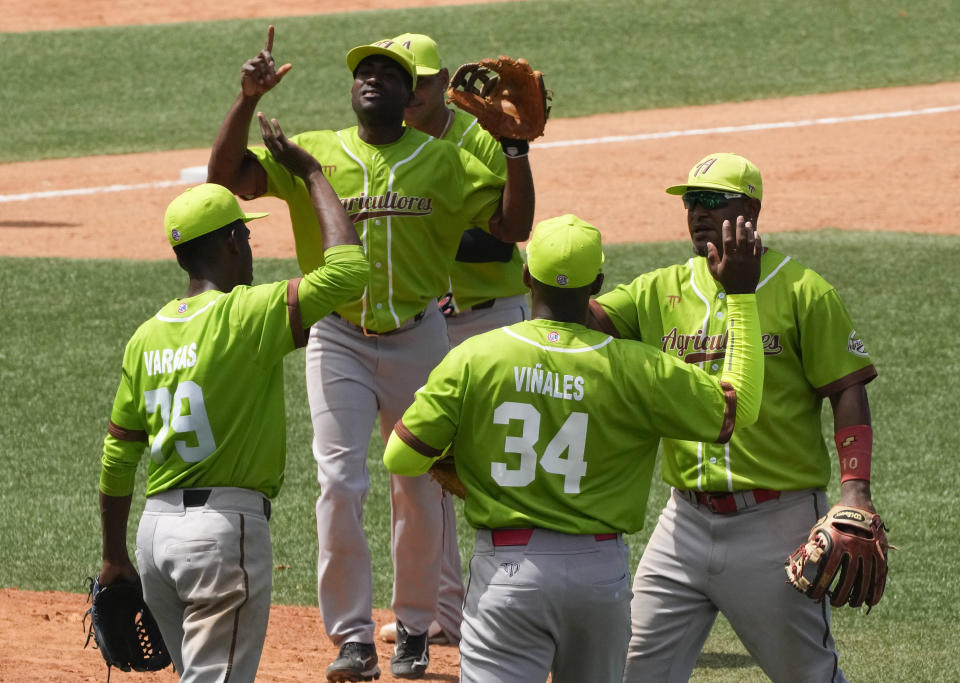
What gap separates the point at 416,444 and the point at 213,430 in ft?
2.16

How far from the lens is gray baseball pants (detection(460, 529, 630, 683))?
3924mm

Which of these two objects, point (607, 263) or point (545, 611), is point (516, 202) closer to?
point (545, 611)

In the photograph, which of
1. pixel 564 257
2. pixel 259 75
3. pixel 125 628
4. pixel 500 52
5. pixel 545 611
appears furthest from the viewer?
pixel 500 52

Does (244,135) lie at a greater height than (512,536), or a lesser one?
greater

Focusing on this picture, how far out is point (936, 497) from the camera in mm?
8242

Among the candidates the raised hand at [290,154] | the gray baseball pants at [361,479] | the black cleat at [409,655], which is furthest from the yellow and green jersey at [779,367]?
the black cleat at [409,655]

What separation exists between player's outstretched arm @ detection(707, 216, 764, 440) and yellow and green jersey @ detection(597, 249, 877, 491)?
314 mm

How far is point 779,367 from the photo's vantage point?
457 centimetres

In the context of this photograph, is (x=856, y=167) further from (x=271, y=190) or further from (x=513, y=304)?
(x=271, y=190)

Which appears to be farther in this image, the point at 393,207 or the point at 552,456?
the point at 393,207

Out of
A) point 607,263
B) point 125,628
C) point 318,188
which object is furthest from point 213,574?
point 607,263

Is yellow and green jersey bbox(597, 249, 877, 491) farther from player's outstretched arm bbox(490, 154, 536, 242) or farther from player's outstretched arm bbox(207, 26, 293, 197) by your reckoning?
player's outstretched arm bbox(207, 26, 293, 197)

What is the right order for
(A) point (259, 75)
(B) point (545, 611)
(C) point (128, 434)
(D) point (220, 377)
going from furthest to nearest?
(A) point (259, 75)
(C) point (128, 434)
(D) point (220, 377)
(B) point (545, 611)

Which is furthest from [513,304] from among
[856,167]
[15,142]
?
[15,142]
